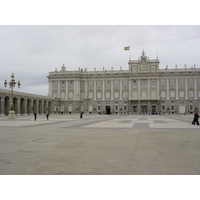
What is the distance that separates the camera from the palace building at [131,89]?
73312mm

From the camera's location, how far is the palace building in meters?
73.3

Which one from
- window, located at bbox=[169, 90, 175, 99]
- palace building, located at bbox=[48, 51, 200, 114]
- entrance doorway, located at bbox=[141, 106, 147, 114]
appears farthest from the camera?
window, located at bbox=[169, 90, 175, 99]

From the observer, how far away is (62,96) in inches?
3095

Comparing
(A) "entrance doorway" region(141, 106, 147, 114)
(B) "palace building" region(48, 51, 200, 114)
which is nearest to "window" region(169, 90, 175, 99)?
(B) "palace building" region(48, 51, 200, 114)

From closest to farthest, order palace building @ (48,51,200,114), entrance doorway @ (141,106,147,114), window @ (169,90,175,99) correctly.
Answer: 1. palace building @ (48,51,200,114)
2. entrance doorway @ (141,106,147,114)
3. window @ (169,90,175,99)

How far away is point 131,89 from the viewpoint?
75625mm

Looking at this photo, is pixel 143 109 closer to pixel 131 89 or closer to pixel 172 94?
pixel 131 89

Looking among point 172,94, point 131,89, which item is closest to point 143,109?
point 131,89

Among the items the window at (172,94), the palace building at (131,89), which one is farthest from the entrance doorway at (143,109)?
the window at (172,94)

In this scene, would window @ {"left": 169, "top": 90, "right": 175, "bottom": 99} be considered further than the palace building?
Yes

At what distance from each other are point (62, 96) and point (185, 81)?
41071 millimetres

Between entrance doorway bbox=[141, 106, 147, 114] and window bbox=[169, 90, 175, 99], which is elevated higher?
window bbox=[169, 90, 175, 99]

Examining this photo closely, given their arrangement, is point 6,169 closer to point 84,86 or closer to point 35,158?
point 35,158

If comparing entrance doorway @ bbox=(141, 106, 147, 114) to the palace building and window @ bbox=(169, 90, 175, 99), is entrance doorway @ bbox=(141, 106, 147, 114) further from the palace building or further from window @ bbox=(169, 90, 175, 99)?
window @ bbox=(169, 90, 175, 99)
